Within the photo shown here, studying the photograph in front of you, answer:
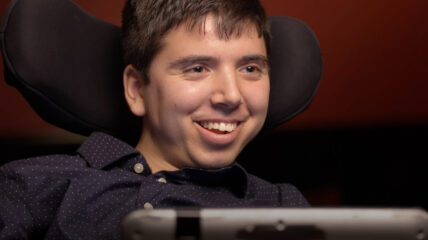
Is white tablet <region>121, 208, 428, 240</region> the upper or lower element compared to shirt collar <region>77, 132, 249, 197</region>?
upper

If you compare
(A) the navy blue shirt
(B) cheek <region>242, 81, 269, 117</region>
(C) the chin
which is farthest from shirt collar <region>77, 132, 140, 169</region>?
(B) cheek <region>242, 81, 269, 117</region>

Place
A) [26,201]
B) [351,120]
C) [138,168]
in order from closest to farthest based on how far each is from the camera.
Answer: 1. [26,201]
2. [138,168]
3. [351,120]

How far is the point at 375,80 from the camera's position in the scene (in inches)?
67.4

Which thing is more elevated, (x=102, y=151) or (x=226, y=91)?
(x=226, y=91)

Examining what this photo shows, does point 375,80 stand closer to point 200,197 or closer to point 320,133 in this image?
point 320,133

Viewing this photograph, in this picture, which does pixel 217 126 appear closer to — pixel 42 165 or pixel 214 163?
pixel 214 163

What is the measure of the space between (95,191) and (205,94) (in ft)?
0.85

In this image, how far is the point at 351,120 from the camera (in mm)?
1699

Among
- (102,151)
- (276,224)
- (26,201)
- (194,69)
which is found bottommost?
(26,201)

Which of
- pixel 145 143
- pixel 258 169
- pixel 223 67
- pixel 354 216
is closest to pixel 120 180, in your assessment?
pixel 145 143

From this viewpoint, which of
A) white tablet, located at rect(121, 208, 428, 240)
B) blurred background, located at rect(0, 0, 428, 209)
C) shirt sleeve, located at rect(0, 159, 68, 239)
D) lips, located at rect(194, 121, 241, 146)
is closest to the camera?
white tablet, located at rect(121, 208, 428, 240)

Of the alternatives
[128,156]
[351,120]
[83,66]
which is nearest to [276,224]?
[128,156]

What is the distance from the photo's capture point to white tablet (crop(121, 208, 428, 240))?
0.47m

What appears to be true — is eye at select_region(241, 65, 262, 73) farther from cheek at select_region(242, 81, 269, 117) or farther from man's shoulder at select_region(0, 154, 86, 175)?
man's shoulder at select_region(0, 154, 86, 175)
